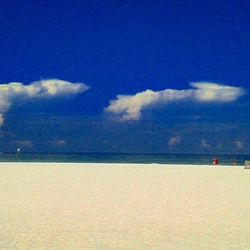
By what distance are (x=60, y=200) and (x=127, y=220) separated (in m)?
3.94

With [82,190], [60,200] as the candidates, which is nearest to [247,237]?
[60,200]

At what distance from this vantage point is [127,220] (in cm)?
950

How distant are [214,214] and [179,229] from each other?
2237 mm

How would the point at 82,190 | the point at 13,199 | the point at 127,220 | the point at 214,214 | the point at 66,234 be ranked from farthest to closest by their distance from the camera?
the point at 82,190
the point at 13,199
the point at 214,214
the point at 127,220
the point at 66,234

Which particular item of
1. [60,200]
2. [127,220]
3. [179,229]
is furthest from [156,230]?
[60,200]

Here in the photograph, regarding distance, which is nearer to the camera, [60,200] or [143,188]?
[60,200]

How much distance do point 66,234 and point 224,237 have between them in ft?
9.63

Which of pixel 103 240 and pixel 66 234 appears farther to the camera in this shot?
pixel 66 234

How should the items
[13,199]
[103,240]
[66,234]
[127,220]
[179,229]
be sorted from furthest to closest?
[13,199], [127,220], [179,229], [66,234], [103,240]

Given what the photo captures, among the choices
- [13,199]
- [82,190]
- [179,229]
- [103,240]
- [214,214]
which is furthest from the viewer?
[82,190]

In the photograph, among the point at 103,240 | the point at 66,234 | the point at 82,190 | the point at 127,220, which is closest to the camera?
the point at 103,240

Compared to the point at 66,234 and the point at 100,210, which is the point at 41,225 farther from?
the point at 100,210

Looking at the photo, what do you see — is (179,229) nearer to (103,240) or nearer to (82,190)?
(103,240)

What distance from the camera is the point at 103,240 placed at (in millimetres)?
7512
